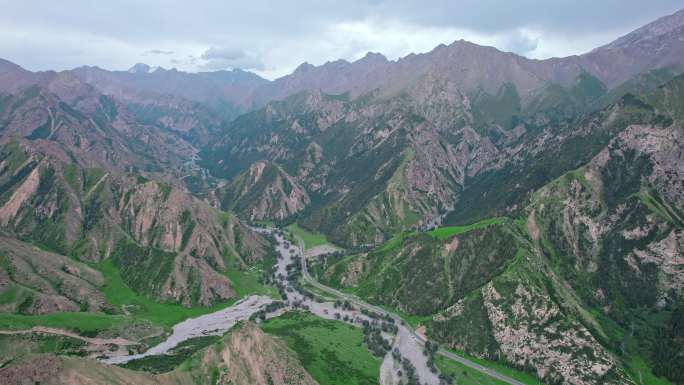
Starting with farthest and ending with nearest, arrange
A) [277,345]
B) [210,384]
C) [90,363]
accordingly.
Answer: [277,345]
[210,384]
[90,363]

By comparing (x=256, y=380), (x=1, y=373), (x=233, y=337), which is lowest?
(x=256, y=380)

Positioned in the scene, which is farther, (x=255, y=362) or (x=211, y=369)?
(x=255, y=362)

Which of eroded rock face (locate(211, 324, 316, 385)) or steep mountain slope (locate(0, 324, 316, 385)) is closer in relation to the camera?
steep mountain slope (locate(0, 324, 316, 385))

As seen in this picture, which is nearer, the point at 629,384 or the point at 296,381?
the point at 296,381

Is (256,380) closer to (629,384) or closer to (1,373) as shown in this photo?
(1,373)

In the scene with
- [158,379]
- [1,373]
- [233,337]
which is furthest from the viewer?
[233,337]

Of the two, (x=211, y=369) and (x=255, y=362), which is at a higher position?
(x=211, y=369)

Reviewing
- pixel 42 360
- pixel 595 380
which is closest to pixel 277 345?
pixel 42 360

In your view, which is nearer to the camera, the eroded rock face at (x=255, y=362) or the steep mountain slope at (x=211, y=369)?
the steep mountain slope at (x=211, y=369)
